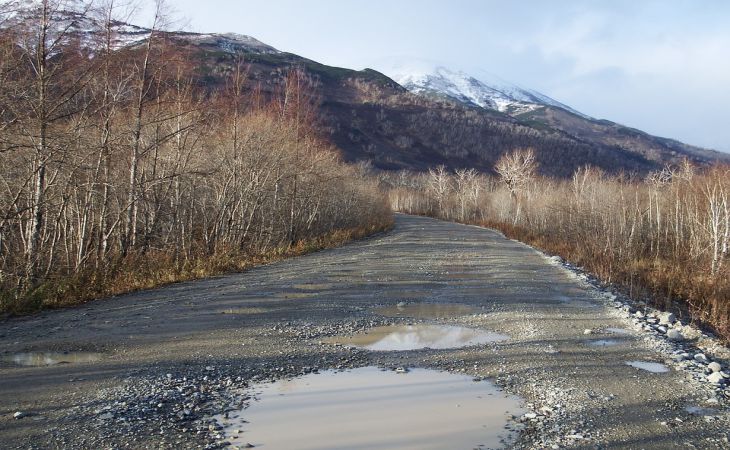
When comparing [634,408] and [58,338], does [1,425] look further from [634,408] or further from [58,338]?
[634,408]

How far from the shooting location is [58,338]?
6.98 metres

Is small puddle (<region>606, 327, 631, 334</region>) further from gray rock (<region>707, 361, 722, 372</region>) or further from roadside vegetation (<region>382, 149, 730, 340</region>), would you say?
gray rock (<region>707, 361, 722, 372</region>)

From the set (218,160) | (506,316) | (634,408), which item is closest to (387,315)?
(506,316)

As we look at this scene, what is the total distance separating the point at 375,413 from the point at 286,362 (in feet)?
5.50

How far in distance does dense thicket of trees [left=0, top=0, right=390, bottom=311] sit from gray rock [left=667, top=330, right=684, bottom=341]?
9.78 meters

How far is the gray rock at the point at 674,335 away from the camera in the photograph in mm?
8539

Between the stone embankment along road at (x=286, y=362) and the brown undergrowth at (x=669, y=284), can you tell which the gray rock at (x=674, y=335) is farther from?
the brown undergrowth at (x=669, y=284)

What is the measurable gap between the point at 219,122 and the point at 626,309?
1349cm

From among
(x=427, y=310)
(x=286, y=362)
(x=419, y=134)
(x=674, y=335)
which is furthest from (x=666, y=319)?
(x=419, y=134)

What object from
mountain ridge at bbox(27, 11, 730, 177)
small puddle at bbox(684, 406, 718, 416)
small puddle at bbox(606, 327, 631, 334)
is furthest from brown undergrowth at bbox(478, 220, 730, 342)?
mountain ridge at bbox(27, 11, 730, 177)

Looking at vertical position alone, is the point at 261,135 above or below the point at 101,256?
above

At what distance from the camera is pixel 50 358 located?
6.17 m

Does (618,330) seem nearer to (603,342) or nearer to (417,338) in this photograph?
(603,342)

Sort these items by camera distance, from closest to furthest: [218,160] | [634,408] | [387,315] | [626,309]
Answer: [634,408], [387,315], [626,309], [218,160]
